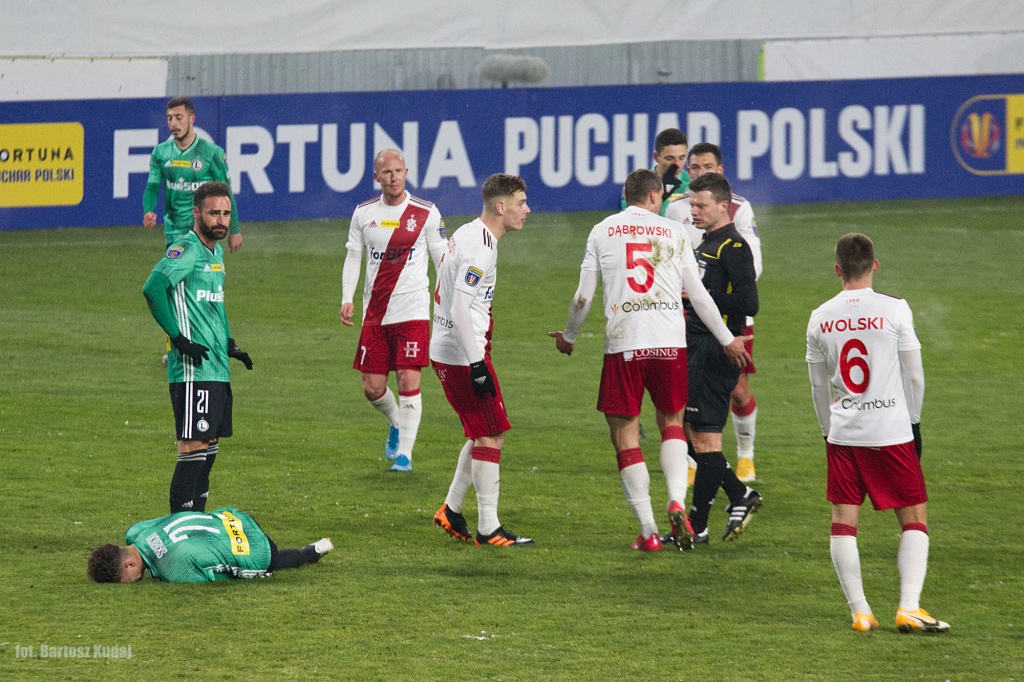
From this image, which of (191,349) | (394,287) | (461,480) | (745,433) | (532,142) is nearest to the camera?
(191,349)

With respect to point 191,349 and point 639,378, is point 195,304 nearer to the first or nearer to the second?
point 191,349

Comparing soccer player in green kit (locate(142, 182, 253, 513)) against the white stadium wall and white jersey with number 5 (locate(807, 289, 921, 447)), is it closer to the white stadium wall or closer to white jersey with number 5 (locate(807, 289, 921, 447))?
white jersey with number 5 (locate(807, 289, 921, 447))

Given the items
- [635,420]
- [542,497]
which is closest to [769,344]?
[542,497]

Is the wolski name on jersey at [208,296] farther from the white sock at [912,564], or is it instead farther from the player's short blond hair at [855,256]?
the white sock at [912,564]

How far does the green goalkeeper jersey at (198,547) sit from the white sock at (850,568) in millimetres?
2708

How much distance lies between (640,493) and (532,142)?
12636 mm

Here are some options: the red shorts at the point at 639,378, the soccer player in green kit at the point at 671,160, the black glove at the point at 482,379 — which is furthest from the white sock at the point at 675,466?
the soccer player in green kit at the point at 671,160

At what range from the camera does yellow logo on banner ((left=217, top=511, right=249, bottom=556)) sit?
7.05m

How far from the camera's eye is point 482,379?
746cm

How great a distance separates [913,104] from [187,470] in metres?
16.2

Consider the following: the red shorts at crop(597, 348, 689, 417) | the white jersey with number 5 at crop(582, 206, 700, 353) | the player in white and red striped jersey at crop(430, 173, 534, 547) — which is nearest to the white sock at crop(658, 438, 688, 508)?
the red shorts at crop(597, 348, 689, 417)

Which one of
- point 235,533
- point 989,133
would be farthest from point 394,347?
point 989,133

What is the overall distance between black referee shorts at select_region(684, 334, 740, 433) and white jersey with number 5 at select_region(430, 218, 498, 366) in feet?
3.81

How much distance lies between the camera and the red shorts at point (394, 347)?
977 centimetres
